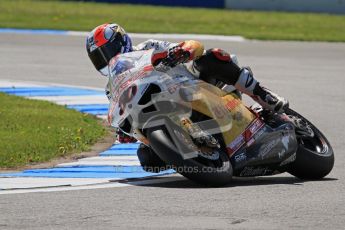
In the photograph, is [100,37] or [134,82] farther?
[100,37]

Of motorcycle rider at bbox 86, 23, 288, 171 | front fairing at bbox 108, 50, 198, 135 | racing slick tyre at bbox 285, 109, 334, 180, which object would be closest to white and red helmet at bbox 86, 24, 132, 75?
motorcycle rider at bbox 86, 23, 288, 171

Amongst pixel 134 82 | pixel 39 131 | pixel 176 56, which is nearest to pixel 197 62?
pixel 176 56

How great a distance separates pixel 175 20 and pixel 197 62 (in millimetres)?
18917

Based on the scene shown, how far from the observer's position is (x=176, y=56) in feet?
29.0

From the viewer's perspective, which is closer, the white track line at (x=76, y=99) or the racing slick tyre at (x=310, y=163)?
the racing slick tyre at (x=310, y=163)

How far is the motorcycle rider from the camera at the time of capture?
358 inches

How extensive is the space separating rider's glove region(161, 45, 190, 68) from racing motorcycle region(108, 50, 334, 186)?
0.41 feet

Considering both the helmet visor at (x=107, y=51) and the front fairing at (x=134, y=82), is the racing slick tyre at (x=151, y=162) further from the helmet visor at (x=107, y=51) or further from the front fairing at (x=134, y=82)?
→ the helmet visor at (x=107, y=51)

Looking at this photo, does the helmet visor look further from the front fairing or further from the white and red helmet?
the front fairing

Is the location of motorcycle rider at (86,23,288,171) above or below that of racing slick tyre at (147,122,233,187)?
above

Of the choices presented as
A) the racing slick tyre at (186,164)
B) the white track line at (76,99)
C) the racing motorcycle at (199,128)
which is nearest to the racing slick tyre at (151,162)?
the racing motorcycle at (199,128)

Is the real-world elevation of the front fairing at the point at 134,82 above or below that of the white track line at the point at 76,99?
above

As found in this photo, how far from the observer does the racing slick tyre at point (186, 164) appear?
8.56m

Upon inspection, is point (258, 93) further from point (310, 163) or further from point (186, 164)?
point (186, 164)
